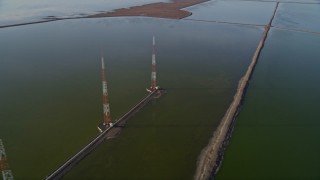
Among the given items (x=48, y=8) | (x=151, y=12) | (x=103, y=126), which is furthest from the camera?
(x=48, y=8)

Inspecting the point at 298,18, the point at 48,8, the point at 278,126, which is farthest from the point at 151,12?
the point at 278,126

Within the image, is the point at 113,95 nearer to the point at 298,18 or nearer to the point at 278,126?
the point at 278,126

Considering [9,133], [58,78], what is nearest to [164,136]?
[9,133]

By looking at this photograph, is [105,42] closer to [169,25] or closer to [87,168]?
[169,25]

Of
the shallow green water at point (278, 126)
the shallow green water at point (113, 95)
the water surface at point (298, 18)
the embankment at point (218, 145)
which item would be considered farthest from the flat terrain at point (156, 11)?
the embankment at point (218, 145)

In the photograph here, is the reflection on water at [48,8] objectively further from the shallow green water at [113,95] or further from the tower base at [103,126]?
the tower base at [103,126]

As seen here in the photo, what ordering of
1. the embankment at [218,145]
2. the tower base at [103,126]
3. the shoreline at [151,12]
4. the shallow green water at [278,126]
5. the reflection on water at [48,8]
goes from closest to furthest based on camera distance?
the embankment at [218,145]
the shallow green water at [278,126]
the tower base at [103,126]
the reflection on water at [48,8]
the shoreline at [151,12]
